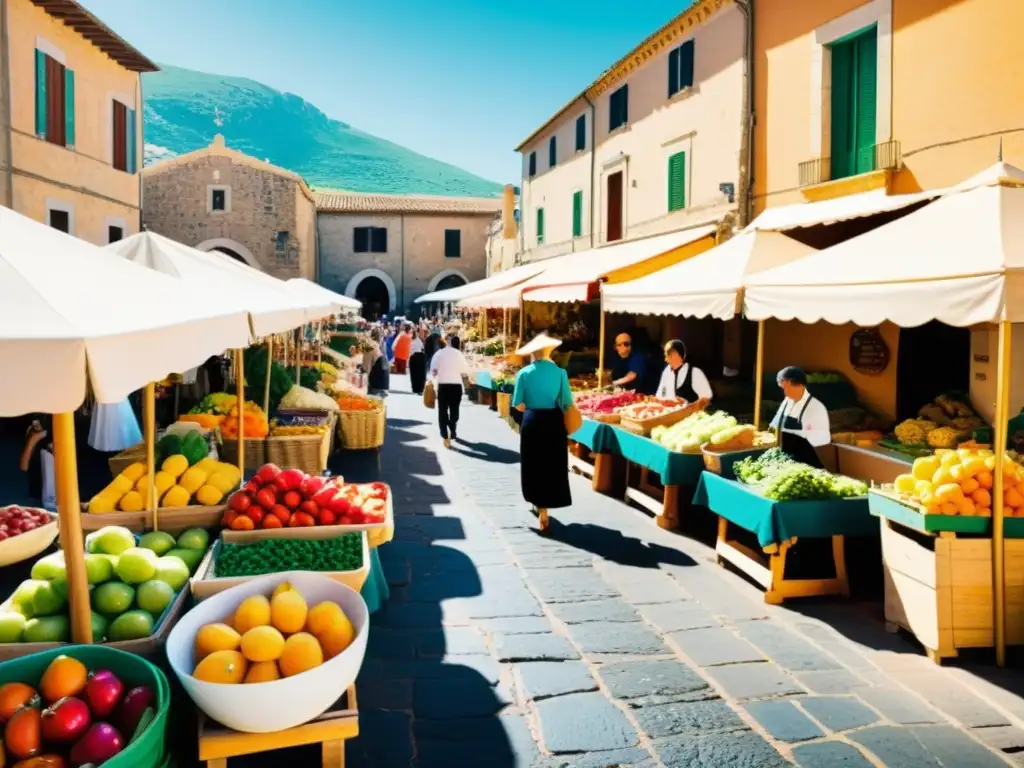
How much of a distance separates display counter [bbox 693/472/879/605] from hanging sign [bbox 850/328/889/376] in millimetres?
4184

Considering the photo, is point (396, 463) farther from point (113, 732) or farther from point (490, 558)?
point (113, 732)

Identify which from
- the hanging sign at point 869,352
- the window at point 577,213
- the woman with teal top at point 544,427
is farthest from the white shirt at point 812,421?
the window at point 577,213

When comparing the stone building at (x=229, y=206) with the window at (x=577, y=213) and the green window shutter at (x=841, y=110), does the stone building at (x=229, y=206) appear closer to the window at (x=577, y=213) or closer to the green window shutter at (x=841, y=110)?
the window at (x=577, y=213)

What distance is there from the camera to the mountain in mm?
128875

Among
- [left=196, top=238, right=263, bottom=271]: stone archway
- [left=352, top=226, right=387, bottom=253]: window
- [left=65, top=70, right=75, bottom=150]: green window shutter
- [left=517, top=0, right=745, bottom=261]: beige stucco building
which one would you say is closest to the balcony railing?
[left=517, top=0, right=745, bottom=261]: beige stucco building

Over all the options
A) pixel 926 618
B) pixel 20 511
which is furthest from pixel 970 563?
pixel 20 511

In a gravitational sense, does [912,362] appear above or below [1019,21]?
below

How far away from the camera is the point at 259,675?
A: 9.43 feet

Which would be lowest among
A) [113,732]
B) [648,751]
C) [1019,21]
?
[648,751]

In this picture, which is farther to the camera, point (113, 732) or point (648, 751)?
point (648, 751)

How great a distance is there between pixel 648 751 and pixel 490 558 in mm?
2836

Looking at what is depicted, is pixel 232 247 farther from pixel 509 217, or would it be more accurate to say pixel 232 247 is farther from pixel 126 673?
pixel 126 673

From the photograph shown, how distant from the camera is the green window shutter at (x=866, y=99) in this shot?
977 cm

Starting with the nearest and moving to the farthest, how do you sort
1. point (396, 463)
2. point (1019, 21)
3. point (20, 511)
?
point (20, 511)
point (1019, 21)
point (396, 463)
